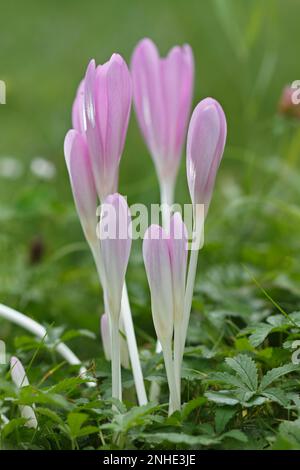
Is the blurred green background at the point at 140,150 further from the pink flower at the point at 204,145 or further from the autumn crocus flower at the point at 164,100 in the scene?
the pink flower at the point at 204,145

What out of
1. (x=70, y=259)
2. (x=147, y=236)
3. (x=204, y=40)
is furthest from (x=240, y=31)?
(x=147, y=236)

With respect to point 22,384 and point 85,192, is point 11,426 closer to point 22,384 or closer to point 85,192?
point 22,384

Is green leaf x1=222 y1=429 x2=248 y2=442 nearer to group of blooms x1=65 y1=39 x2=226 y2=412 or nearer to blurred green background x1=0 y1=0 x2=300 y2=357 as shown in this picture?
group of blooms x1=65 y1=39 x2=226 y2=412

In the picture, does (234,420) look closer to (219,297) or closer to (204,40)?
(219,297)

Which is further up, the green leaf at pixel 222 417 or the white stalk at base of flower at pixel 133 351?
the white stalk at base of flower at pixel 133 351

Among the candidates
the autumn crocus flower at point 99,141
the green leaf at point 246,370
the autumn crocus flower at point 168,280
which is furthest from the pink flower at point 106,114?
the green leaf at point 246,370
